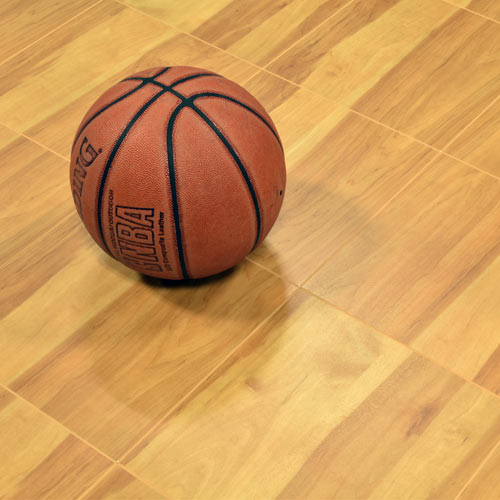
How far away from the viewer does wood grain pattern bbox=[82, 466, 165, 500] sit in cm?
181

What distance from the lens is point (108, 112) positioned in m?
1.96

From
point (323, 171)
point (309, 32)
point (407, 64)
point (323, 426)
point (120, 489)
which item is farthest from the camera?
point (309, 32)

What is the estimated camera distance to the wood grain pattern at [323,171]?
227 cm

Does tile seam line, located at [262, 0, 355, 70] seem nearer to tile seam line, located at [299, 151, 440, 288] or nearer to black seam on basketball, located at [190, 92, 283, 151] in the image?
tile seam line, located at [299, 151, 440, 288]

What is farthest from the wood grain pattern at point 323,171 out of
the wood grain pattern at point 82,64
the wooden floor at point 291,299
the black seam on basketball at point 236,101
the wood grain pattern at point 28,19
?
the wood grain pattern at point 28,19

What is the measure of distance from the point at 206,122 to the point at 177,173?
0.42 feet

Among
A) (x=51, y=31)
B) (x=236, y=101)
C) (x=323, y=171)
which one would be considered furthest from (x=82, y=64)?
(x=236, y=101)

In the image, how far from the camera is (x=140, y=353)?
2.05m

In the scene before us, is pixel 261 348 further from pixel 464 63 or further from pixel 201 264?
pixel 464 63

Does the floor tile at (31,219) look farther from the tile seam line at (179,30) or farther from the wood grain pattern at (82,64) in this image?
the tile seam line at (179,30)

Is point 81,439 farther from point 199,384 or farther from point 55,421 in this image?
point 199,384

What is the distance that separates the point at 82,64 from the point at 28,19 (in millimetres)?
314

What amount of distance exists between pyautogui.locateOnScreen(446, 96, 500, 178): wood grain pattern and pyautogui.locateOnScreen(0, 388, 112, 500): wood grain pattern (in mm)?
1258

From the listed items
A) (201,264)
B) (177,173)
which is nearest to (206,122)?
(177,173)
